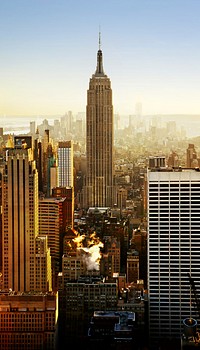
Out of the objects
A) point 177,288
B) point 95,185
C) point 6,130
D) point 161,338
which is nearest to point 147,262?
point 177,288

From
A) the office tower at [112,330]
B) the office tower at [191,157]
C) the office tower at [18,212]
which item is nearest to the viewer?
the office tower at [112,330]

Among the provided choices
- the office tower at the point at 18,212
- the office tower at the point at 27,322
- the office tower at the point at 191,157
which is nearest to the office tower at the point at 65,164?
the office tower at the point at 18,212

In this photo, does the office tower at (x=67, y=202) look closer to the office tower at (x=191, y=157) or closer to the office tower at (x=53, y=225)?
the office tower at (x=53, y=225)

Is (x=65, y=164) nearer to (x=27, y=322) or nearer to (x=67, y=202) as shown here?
(x=67, y=202)

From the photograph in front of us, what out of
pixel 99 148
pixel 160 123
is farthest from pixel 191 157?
pixel 99 148

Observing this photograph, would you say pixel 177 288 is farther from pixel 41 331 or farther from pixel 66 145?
pixel 66 145

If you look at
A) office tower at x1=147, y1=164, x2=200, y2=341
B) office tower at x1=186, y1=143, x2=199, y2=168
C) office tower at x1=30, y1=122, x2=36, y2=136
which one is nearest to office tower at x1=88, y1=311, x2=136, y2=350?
office tower at x1=147, y1=164, x2=200, y2=341

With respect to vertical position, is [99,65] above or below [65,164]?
above
